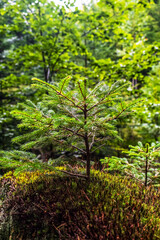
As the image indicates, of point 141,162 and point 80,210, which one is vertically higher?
point 141,162

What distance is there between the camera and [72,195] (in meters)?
2.30

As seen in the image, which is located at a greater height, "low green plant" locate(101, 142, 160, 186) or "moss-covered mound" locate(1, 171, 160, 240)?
"low green plant" locate(101, 142, 160, 186)

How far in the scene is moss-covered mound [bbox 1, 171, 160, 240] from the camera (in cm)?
169

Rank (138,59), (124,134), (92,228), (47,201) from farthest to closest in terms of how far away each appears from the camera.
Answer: (124,134) → (138,59) → (47,201) → (92,228)

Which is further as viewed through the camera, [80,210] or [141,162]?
[141,162]

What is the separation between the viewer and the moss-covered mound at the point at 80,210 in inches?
66.6

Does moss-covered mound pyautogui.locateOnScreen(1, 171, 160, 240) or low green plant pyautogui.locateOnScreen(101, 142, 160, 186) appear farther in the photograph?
low green plant pyautogui.locateOnScreen(101, 142, 160, 186)

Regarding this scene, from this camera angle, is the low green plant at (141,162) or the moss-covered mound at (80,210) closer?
the moss-covered mound at (80,210)

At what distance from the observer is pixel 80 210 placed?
2.02 meters

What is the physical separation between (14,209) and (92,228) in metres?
1.23

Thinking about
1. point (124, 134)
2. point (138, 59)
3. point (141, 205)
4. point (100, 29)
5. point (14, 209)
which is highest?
point (100, 29)

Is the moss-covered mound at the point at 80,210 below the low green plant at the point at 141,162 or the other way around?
below

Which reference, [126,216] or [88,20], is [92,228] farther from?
[88,20]

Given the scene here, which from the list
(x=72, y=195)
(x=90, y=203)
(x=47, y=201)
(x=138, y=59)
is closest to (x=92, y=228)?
(x=90, y=203)
